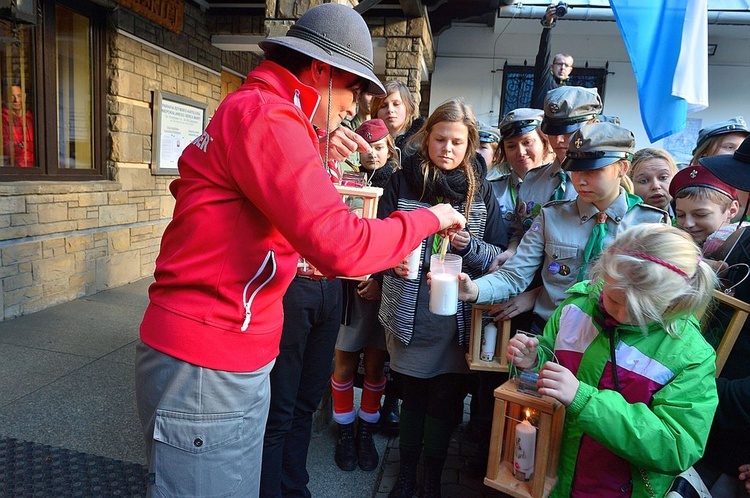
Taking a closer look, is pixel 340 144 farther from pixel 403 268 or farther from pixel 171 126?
pixel 171 126

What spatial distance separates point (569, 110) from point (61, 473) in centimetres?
306

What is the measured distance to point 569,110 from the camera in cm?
254

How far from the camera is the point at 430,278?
1950 mm

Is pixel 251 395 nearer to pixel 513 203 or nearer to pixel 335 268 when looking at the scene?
pixel 335 268

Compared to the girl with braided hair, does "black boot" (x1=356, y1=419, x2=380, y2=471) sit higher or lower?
lower

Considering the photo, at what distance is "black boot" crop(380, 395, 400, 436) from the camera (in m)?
3.17

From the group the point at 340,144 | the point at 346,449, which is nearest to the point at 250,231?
the point at 340,144

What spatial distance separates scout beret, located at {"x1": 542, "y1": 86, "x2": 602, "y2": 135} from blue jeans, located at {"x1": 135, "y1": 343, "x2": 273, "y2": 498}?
6.46ft

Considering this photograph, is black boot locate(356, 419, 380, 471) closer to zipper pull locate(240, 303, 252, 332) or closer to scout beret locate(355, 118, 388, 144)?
scout beret locate(355, 118, 388, 144)

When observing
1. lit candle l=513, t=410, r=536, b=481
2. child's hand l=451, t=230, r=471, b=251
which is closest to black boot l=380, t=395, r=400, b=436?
child's hand l=451, t=230, r=471, b=251

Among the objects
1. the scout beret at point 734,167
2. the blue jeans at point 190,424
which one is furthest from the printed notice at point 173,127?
the scout beret at point 734,167

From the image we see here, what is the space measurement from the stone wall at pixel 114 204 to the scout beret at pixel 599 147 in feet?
14.1

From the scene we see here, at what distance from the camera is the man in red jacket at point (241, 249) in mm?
1195

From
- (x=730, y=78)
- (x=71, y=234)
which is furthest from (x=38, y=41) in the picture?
(x=730, y=78)
